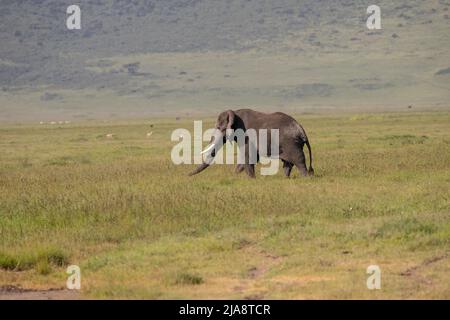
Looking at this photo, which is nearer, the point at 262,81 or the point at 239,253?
the point at 239,253

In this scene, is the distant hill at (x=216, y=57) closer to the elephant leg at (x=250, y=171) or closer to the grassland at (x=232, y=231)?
the elephant leg at (x=250, y=171)

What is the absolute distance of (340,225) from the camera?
14.0m

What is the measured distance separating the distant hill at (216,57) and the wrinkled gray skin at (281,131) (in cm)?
6876

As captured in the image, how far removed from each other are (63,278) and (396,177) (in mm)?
10380

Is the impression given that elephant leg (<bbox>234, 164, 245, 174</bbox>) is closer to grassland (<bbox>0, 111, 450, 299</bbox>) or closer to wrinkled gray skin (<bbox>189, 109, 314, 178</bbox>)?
wrinkled gray skin (<bbox>189, 109, 314, 178</bbox>)

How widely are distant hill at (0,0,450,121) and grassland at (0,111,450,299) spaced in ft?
231

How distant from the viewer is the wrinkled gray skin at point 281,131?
68.4 ft

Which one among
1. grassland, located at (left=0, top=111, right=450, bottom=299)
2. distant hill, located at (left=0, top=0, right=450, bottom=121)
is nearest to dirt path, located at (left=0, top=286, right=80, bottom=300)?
grassland, located at (left=0, top=111, right=450, bottom=299)

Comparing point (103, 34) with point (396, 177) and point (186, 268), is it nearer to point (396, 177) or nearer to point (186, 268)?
point (396, 177)

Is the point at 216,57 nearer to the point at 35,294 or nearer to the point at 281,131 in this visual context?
the point at 281,131

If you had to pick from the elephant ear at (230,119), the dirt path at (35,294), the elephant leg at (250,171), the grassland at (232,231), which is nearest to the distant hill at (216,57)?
the elephant ear at (230,119)

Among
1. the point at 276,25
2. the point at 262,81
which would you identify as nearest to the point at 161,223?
the point at 262,81
